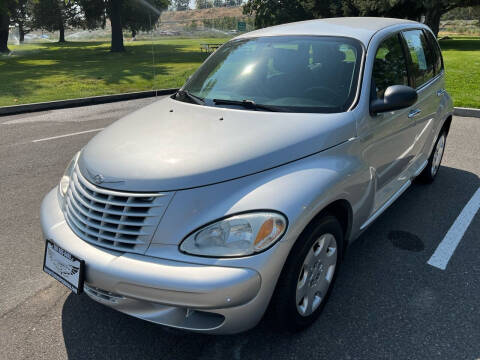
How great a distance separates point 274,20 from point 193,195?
49.3 metres

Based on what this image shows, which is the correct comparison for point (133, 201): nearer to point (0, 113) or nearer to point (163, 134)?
point (163, 134)

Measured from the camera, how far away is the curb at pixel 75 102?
30.9 ft

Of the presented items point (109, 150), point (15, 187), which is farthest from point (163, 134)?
point (15, 187)

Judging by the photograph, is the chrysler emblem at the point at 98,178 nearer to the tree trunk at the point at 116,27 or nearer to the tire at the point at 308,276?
the tire at the point at 308,276

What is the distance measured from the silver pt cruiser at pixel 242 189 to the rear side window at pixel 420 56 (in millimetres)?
475

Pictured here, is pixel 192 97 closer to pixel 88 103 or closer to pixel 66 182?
pixel 66 182

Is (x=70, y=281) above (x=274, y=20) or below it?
below

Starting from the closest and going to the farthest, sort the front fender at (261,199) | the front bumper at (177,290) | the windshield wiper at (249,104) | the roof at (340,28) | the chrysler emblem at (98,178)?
the front bumper at (177,290)
the front fender at (261,199)
the chrysler emblem at (98,178)
the windshield wiper at (249,104)
the roof at (340,28)

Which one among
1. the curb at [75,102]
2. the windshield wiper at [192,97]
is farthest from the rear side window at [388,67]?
the curb at [75,102]

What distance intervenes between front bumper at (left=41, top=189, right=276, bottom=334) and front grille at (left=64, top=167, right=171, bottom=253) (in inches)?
2.3

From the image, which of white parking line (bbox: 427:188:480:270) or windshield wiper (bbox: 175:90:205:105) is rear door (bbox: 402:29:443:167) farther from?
windshield wiper (bbox: 175:90:205:105)

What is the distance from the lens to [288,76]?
9.95 ft

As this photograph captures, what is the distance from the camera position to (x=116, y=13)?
2941cm

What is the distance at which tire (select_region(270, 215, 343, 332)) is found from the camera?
2125 mm
